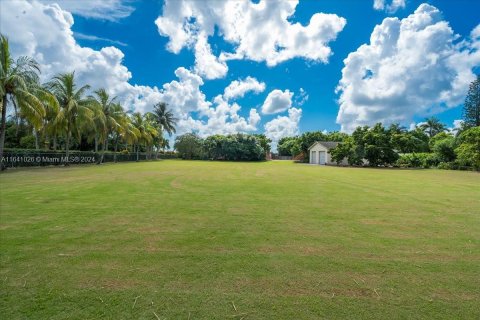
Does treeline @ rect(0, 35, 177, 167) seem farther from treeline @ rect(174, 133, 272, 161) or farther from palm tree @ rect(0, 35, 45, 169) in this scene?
treeline @ rect(174, 133, 272, 161)

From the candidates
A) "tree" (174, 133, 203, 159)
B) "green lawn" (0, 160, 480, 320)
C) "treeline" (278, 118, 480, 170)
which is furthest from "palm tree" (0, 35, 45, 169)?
"tree" (174, 133, 203, 159)

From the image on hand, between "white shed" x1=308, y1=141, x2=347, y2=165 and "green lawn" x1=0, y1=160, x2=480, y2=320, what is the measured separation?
38935 millimetres

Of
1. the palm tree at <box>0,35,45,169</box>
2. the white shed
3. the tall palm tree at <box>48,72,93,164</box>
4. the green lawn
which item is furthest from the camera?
the white shed

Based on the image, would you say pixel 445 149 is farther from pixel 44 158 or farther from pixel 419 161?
pixel 44 158

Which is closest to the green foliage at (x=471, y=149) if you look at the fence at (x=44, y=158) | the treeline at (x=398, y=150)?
the treeline at (x=398, y=150)

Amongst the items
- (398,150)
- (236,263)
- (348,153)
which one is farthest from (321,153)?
(236,263)

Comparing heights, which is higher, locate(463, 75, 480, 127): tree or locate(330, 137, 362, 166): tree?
locate(463, 75, 480, 127): tree

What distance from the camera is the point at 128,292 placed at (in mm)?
2998

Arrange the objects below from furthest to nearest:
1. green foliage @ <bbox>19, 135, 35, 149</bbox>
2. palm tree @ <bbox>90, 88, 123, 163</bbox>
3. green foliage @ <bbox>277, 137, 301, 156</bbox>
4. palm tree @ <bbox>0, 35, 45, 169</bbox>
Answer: green foliage @ <bbox>277, 137, 301, 156</bbox>, green foliage @ <bbox>19, 135, 35, 149</bbox>, palm tree @ <bbox>90, 88, 123, 163</bbox>, palm tree @ <bbox>0, 35, 45, 169</bbox>

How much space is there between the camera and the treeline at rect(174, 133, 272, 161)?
191 ft

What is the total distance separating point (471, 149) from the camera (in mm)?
27312

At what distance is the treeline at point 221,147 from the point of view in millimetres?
58219

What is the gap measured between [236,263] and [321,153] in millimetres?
45313

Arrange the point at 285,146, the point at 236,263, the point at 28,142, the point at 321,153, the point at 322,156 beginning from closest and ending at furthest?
the point at 236,263 → the point at 28,142 → the point at 322,156 → the point at 321,153 → the point at 285,146
